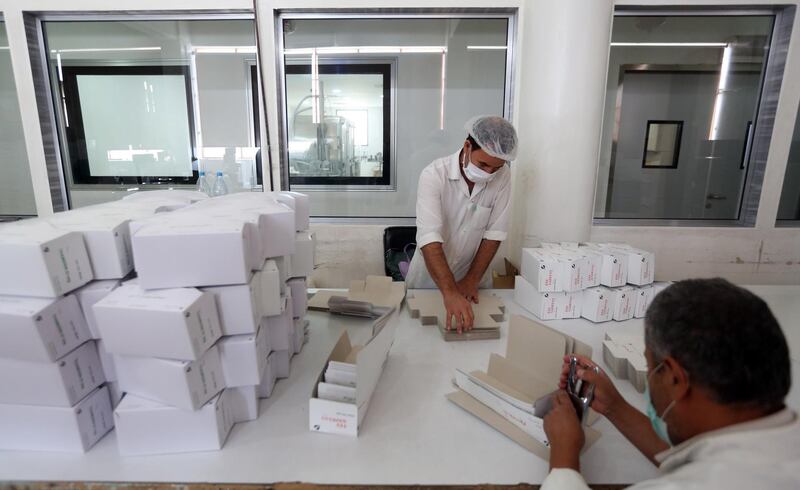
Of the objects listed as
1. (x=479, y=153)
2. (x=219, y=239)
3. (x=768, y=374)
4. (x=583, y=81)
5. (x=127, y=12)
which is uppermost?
(x=127, y=12)

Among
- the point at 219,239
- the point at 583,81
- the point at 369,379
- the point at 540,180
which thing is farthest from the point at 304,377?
the point at 583,81

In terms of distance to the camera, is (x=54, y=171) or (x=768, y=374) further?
(x=54, y=171)

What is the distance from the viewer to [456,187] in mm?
1953

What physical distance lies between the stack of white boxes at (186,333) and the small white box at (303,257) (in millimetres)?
316

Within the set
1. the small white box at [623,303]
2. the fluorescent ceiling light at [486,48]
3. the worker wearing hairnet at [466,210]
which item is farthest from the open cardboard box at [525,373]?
the fluorescent ceiling light at [486,48]

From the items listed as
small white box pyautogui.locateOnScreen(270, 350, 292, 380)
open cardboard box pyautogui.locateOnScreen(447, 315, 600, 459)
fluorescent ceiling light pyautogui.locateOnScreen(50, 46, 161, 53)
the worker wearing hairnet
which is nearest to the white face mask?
the worker wearing hairnet

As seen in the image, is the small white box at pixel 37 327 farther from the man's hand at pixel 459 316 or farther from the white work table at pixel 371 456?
the man's hand at pixel 459 316

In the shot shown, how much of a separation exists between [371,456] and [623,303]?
1.15 metres

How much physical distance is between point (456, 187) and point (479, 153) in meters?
0.24

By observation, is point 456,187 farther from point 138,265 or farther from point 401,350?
point 138,265

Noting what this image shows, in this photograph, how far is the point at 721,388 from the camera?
2.06ft

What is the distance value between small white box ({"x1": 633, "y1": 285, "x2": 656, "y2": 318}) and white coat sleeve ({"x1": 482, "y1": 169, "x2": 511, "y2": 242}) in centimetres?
59

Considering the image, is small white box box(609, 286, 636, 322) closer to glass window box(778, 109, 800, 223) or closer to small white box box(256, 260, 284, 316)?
small white box box(256, 260, 284, 316)

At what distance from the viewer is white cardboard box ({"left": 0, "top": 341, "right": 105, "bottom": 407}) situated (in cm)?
81
